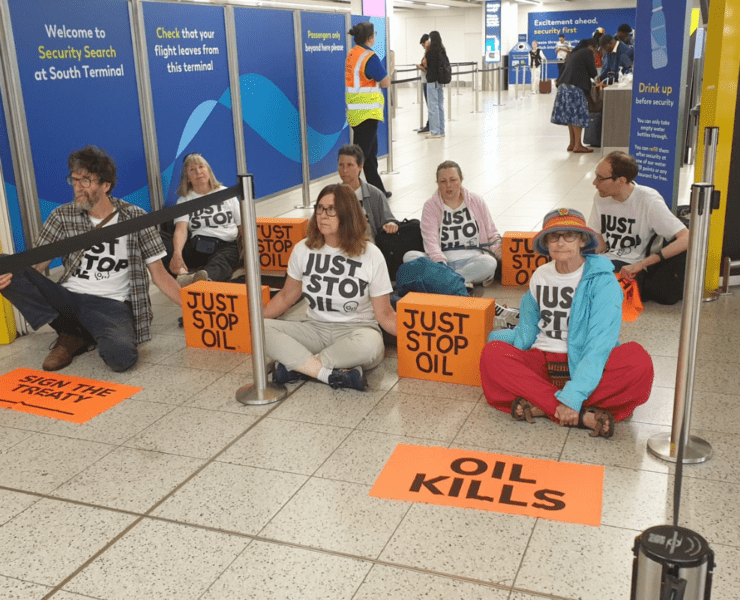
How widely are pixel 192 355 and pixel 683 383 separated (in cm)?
263

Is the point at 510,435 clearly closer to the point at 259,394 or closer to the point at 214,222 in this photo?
the point at 259,394

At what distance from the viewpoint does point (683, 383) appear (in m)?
2.93

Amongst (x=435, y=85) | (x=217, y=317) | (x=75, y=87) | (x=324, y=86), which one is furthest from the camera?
(x=435, y=85)

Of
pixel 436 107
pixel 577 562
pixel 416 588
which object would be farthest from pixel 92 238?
pixel 436 107

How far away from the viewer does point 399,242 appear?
554 cm

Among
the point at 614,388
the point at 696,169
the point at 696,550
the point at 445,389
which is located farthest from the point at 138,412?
the point at 696,169

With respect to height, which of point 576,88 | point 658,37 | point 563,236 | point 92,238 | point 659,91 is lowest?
point 563,236

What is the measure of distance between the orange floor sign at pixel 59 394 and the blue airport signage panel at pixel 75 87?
1447 millimetres

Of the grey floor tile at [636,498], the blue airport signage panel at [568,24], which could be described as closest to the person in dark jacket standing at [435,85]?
the grey floor tile at [636,498]

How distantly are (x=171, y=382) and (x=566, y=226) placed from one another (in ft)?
6.89

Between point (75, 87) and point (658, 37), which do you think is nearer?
point (75, 87)

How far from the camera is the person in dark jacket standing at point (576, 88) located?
11125mm

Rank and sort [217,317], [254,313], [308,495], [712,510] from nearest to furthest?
[712,510], [308,495], [254,313], [217,317]

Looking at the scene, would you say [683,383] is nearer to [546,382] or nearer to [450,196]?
[546,382]
